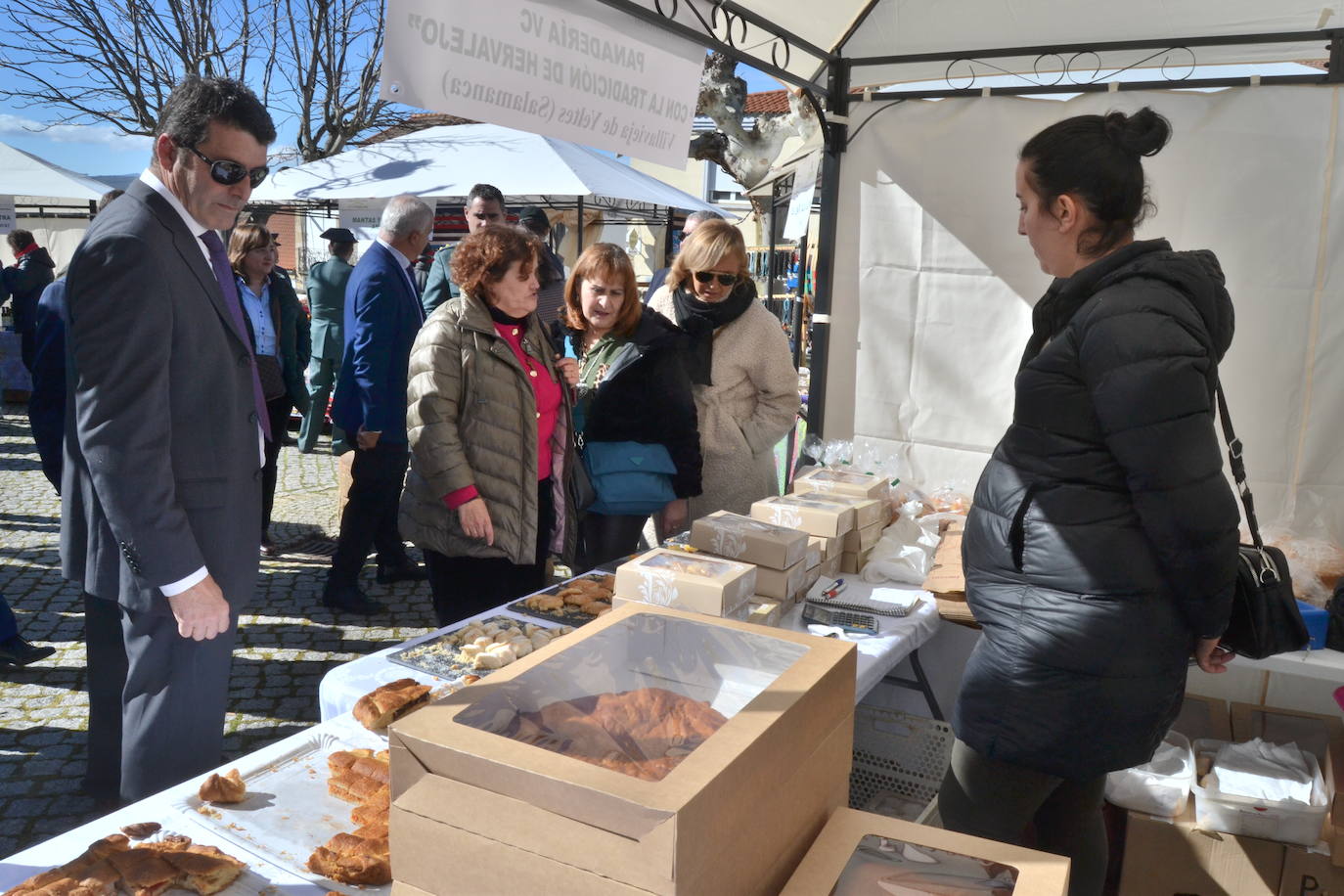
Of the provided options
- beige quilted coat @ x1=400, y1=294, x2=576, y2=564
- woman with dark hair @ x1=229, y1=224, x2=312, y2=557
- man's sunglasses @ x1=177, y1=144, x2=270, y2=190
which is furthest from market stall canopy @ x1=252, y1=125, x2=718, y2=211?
man's sunglasses @ x1=177, y1=144, x2=270, y2=190

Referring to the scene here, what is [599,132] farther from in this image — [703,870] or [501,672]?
[703,870]

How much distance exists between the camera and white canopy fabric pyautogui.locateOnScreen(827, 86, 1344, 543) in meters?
3.55

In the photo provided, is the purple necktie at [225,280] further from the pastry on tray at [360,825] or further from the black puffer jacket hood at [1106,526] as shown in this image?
the black puffer jacket hood at [1106,526]

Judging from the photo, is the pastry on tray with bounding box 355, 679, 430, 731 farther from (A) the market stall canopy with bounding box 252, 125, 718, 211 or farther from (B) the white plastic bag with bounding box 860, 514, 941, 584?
(A) the market stall canopy with bounding box 252, 125, 718, 211

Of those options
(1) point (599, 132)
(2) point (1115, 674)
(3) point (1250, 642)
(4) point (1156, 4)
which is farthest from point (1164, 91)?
(2) point (1115, 674)

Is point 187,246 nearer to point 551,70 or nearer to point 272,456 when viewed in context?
point 551,70

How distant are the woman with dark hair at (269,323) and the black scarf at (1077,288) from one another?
3.99 metres

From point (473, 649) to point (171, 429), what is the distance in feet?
2.45

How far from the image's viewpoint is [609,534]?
3.53 m

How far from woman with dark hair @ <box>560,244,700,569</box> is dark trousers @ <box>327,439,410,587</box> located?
54.0 inches

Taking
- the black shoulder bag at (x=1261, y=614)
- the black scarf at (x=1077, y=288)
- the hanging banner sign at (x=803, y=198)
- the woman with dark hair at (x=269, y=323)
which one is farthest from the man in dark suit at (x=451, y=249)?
the black shoulder bag at (x=1261, y=614)

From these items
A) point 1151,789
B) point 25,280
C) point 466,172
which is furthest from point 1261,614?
point 25,280

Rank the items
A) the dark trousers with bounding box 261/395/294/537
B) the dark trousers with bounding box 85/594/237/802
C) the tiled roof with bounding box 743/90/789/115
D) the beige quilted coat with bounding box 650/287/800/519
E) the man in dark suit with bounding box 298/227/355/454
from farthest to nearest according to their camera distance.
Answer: the tiled roof with bounding box 743/90/789/115 → the man in dark suit with bounding box 298/227/355/454 → the dark trousers with bounding box 261/395/294/537 → the beige quilted coat with bounding box 650/287/800/519 → the dark trousers with bounding box 85/594/237/802

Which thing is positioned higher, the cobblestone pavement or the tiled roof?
the tiled roof
